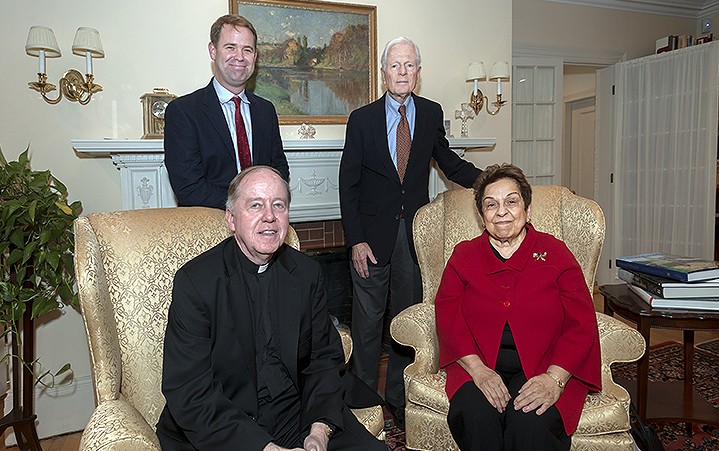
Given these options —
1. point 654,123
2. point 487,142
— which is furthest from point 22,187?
point 654,123

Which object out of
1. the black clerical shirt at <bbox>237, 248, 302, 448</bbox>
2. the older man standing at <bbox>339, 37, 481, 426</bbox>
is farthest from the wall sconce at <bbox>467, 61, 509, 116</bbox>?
the black clerical shirt at <bbox>237, 248, 302, 448</bbox>

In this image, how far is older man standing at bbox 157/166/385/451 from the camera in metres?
1.47

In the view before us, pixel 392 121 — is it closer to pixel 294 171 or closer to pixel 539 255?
pixel 294 171

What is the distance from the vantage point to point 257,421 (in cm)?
156

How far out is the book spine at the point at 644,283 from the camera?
2.35 m

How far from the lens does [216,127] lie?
2.30 m

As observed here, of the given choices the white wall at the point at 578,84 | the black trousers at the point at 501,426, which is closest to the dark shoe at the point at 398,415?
the black trousers at the point at 501,426

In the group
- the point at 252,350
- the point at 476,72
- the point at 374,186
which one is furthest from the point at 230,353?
the point at 476,72

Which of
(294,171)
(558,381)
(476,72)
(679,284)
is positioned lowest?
(558,381)

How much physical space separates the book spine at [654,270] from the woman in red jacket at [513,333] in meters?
0.64

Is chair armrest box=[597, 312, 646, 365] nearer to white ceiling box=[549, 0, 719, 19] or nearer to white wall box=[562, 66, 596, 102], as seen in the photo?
white ceiling box=[549, 0, 719, 19]

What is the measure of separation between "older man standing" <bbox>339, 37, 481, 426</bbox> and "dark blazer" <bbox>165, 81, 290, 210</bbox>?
0.60 meters

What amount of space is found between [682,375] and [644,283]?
1.29m

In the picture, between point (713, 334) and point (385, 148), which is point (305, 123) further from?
point (713, 334)
